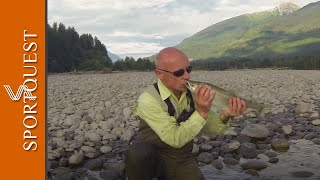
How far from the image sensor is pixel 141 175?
605 centimetres

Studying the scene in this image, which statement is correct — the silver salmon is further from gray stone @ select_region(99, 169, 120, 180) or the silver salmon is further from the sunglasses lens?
gray stone @ select_region(99, 169, 120, 180)

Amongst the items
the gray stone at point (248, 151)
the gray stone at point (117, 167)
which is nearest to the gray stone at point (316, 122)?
the gray stone at point (248, 151)

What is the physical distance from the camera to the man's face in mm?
5551

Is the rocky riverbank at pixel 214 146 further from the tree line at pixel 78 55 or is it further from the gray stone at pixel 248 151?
the tree line at pixel 78 55

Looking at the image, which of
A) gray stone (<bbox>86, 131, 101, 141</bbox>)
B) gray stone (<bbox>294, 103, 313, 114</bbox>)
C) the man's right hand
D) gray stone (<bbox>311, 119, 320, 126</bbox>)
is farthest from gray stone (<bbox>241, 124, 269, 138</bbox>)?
the man's right hand

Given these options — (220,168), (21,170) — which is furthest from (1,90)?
(220,168)

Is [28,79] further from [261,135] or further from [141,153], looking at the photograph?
[261,135]

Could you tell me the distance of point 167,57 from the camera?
5.60 meters

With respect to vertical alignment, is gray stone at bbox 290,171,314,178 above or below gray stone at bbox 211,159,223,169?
below

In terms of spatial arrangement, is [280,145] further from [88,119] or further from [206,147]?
[88,119]

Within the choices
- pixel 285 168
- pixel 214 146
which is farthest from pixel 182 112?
pixel 214 146

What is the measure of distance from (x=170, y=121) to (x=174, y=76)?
1.79ft

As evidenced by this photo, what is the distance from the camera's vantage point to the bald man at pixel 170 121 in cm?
543

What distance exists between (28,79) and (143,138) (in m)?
1.80
